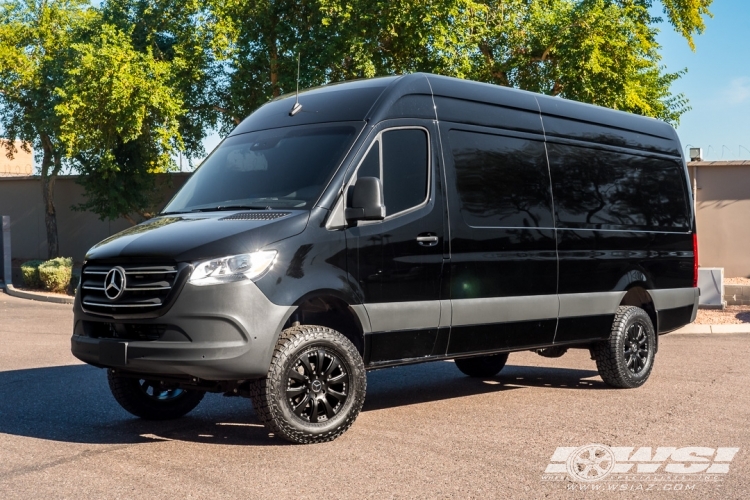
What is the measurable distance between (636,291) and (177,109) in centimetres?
1625

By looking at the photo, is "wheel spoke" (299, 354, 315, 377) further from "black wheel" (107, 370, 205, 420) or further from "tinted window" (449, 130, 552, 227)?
"tinted window" (449, 130, 552, 227)

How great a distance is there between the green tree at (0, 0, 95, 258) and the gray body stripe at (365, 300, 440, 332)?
2273cm

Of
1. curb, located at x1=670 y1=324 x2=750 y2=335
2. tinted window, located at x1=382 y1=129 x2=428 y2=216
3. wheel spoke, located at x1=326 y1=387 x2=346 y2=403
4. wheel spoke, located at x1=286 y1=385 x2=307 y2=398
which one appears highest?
tinted window, located at x1=382 y1=129 x2=428 y2=216

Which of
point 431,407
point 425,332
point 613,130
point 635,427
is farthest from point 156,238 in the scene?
point 613,130

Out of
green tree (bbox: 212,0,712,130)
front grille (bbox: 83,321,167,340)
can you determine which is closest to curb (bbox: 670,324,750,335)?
green tree (bbox: 212,0,712,130)

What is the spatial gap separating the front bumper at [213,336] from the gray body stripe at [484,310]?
0.84 m

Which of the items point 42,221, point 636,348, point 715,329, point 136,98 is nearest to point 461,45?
point 136,98

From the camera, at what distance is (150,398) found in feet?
24.8

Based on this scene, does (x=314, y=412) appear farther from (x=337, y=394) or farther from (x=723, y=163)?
(x=723, y=163)

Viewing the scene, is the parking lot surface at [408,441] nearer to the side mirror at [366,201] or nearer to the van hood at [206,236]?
the van hood at [206,236]

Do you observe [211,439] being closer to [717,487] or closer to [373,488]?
[373,488]

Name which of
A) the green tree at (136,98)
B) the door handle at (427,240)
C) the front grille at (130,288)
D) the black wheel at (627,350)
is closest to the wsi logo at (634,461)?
the door handle at (427,240)

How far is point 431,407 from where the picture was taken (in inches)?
325

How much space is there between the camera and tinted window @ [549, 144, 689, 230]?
8.89 m
